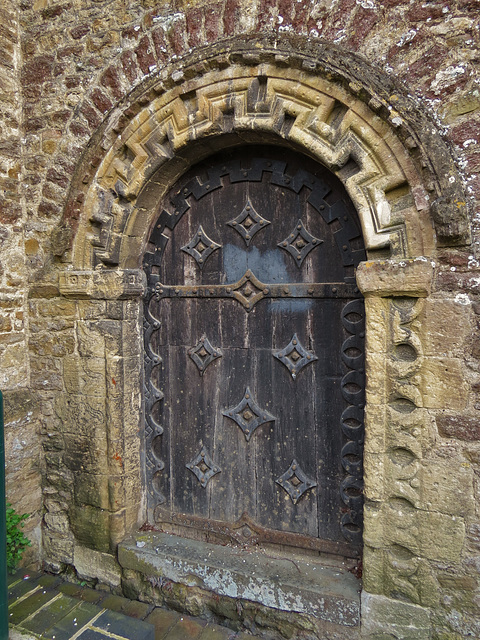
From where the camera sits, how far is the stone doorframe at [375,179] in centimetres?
211

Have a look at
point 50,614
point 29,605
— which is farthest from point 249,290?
point 29,605

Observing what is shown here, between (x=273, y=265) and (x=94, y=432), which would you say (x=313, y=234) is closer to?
(x=273, y=265)

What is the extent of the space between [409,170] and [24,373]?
9.59 ft

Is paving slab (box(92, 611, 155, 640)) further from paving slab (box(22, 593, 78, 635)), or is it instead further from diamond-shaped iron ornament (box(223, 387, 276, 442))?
diamond-shaped iron ornament (box(223, 387, 276, 442))

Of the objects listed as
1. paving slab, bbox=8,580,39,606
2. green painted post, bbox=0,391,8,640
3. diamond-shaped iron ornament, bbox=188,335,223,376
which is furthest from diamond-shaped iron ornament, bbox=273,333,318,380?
paving slab, bbox=8,580,39,606

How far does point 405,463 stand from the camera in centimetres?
220

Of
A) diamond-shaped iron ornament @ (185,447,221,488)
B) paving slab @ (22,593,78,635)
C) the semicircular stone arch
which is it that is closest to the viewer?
the semicircular stone arch

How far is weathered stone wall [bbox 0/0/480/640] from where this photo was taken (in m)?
2.06

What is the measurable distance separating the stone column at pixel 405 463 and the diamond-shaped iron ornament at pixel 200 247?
109cm

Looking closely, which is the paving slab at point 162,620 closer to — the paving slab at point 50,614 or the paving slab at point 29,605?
the paving slab at point 50,614

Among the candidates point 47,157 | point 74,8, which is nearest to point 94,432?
point 47,157

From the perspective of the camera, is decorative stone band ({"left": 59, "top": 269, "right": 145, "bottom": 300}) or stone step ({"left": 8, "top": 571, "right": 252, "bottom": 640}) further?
decorative stone band ({"left": 59, "top": 269, "right": 145, "bottom": 300})

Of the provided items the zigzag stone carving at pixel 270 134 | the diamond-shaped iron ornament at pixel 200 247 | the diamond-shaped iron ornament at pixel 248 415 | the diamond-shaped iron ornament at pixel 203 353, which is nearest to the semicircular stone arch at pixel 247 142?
the zigzag stone carving at pixel 270 134

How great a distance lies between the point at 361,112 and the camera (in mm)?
2209
